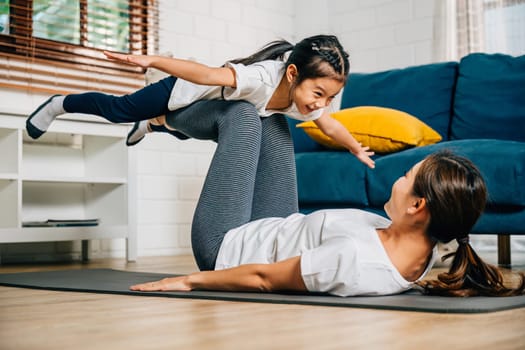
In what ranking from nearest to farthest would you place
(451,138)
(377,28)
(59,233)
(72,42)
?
1. (59,233)
2. (451,138)
3. (72,42)
4. (377,28)

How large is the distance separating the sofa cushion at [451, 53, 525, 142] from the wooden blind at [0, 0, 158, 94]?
67.3 inches

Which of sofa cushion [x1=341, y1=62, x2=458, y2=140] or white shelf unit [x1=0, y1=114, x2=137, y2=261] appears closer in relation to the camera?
white shelf unit [x1=0, y1=114, x2=137, y2=261]

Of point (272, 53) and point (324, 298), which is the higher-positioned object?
point (272, 53)

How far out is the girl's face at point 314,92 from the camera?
2078mm

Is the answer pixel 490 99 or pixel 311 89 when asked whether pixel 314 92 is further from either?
pixel 490 99

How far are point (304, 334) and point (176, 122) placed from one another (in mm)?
1200

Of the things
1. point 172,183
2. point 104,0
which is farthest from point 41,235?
point 104,0

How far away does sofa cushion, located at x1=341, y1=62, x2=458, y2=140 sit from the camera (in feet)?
11.1

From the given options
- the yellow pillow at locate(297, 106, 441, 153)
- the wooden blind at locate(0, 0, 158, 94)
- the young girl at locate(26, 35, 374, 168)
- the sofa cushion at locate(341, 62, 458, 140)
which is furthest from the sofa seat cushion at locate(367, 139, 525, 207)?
the wooden blind at locate(0, 0, 158, 94)

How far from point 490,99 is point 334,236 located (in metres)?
1.86

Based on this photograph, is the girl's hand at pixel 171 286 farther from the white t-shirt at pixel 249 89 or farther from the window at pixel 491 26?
the window at pixel 491 26

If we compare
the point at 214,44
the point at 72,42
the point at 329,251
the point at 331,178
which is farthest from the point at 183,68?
the point at 214,44

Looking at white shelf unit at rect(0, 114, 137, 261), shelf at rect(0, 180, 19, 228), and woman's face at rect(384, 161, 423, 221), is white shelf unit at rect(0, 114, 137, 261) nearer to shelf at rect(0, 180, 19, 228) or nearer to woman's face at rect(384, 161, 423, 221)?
shelf at rect(0, 180, 19, 228)

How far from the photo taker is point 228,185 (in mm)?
1916
